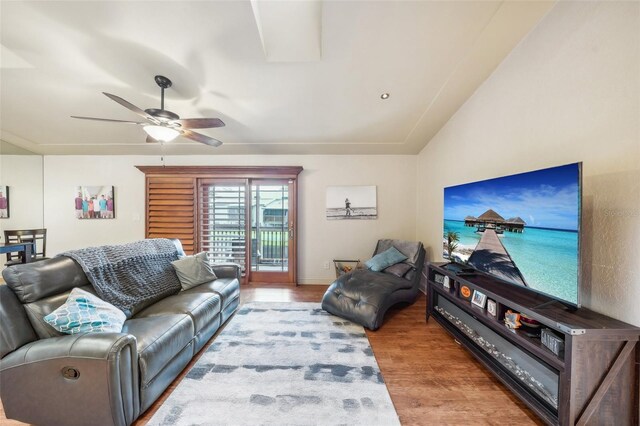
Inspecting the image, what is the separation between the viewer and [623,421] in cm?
115

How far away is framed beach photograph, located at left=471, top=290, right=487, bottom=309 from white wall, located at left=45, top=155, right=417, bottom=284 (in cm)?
217

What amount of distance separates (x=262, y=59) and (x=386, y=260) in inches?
113

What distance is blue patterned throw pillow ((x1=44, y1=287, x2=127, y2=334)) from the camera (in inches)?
53.2

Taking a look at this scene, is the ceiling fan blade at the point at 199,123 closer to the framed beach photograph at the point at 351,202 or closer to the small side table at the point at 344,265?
the framed beach photograph at the point at 351,202

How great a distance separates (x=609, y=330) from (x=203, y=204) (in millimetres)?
4635

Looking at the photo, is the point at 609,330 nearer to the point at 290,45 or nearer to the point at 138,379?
the point at 138,379

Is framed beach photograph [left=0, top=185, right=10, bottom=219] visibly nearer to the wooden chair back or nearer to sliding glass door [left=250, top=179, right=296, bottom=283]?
the wooden chair back

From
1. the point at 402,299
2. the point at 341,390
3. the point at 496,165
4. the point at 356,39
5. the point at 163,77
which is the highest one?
the point at 356,39

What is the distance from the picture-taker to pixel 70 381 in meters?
1.22

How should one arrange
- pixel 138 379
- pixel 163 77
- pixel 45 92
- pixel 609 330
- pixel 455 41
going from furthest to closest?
pixel 45 92 < pixel 163 77 < pixel 455 41 < pixel 138 379 < pixel 609 330

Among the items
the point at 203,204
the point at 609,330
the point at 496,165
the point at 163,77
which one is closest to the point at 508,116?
the point at 496,165

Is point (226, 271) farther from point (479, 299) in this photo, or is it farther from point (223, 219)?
point (479, 299)

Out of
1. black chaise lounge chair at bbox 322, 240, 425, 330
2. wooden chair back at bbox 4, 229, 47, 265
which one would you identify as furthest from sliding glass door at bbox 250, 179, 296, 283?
wooden chair back at bbox 4, 229, 47, 265

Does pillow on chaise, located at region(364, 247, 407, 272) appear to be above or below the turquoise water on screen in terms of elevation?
below
